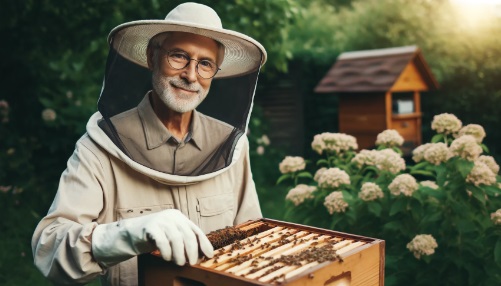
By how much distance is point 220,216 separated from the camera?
182cm

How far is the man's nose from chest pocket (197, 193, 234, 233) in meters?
0.41

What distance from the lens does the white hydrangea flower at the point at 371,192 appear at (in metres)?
2.76

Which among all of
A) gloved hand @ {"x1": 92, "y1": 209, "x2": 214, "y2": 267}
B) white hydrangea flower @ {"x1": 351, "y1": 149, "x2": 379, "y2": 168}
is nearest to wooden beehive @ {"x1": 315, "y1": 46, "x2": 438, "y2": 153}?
white hydrangea flower @ {"x1": 351, "y1": 149, "x2": 379, "y2": 168}

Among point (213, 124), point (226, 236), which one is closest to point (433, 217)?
point (213, 124)

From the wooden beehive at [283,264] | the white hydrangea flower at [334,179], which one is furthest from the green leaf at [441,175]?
the wooden beehive at [283,264]

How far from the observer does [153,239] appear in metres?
1.20

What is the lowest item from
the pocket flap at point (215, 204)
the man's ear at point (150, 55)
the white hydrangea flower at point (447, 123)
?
the pocket flap at point (215, 204)

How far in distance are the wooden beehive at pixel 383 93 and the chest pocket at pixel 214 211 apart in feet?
15.1

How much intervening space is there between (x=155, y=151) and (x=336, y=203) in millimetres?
1404

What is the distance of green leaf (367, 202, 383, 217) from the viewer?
2766 mm

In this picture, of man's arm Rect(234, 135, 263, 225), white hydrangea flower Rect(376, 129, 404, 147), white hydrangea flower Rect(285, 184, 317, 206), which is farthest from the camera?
white hydrangea flower Rect(376, 129, 404, 147)

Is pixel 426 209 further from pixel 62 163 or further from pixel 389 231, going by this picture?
pixel 62 163

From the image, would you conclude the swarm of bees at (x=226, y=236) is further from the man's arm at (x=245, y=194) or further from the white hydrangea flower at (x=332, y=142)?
the white hydrangea flower at (x=332, y=142)

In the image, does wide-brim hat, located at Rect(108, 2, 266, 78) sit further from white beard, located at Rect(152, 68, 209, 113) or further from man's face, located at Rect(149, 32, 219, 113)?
white beard, located at Rect(152, 68, 209, 113)
